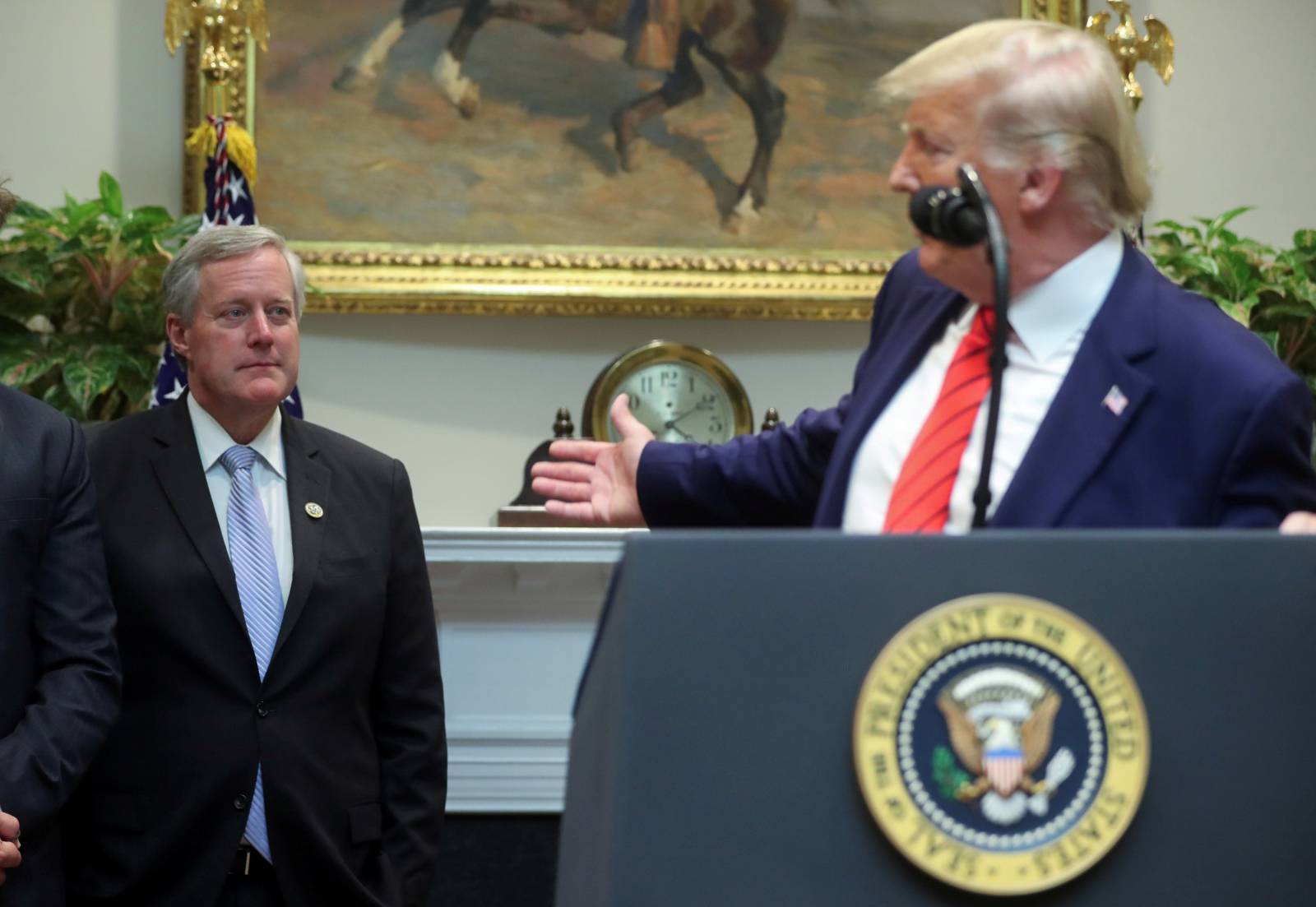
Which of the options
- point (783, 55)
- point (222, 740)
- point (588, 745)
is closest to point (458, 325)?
point (783, 55)

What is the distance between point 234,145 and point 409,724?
2268 mm

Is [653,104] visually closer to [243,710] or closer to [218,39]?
[218,39]

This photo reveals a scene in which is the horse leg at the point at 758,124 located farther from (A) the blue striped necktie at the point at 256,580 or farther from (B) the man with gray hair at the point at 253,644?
(A) the blue striped necktie at the point at 256,580

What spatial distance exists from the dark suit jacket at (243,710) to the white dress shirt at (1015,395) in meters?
1.42

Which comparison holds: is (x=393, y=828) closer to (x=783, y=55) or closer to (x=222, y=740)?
(x=222, y=740)

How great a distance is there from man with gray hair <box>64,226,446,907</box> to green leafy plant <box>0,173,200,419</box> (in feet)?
4.75

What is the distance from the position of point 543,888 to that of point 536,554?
1.01 metres

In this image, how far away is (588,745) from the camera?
140 centimetres

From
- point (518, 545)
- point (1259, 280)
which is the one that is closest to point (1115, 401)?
point (518, 545)

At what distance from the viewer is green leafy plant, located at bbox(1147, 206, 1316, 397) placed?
5.06 metres

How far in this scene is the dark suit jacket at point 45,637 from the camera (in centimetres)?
261

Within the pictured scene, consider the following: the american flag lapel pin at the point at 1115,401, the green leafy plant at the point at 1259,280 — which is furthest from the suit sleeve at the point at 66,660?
the green leafy plant at the point at 1259,280

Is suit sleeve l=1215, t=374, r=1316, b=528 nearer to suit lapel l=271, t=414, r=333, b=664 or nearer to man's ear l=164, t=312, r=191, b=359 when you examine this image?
suit lapel l=271, t=414, r=333, b=664

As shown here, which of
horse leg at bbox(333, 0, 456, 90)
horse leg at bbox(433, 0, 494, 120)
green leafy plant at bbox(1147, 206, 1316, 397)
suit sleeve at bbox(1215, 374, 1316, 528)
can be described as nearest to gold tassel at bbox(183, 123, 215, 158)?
horse leg at bbox(333, 0, 456, 90)
